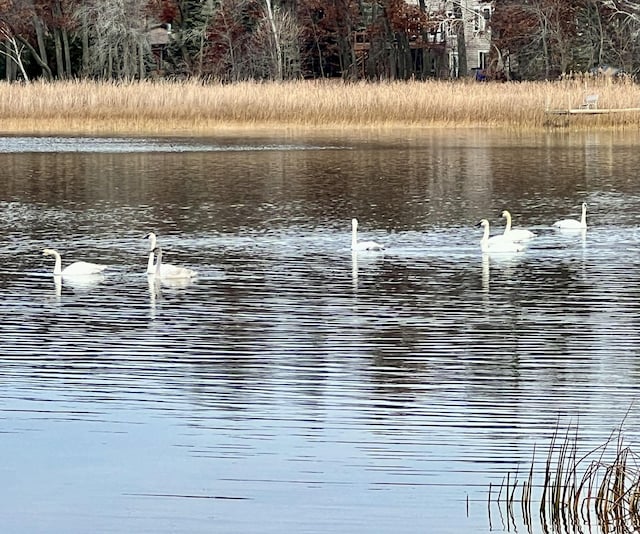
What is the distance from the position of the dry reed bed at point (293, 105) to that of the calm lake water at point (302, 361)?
16.9m

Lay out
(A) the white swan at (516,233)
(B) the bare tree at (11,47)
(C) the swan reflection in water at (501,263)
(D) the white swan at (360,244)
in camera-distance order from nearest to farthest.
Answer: (C) the swan reflection in water at (501,263)
(D) the white swan at (360,244)
(A) the white swan at (516,233)
(B) the bare tree at (11,47)

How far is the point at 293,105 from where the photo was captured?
41031mm

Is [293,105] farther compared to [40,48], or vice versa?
[40,48]

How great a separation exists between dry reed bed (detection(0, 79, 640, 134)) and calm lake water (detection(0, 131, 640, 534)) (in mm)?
16871

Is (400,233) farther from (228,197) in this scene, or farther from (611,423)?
(611,423)

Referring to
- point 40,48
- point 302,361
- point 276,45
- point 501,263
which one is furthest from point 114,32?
point 302,361

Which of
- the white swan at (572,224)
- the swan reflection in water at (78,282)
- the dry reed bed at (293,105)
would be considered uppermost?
the dry reed bed at (293,105)

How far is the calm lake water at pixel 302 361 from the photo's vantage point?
7258mm

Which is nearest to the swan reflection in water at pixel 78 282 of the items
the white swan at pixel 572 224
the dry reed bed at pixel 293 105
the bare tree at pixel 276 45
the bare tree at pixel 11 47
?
the white swan at pixel 572 224

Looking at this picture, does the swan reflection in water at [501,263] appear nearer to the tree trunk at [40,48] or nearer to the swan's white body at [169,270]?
the swan's white body at [169,270]

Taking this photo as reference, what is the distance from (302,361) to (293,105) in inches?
1221

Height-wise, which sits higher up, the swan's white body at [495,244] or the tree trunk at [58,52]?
the tree trunk at [58,52]

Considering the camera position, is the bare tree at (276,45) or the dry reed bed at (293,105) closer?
the dry reed bed at (293,105)

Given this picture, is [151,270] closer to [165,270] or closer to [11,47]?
[165,270]
